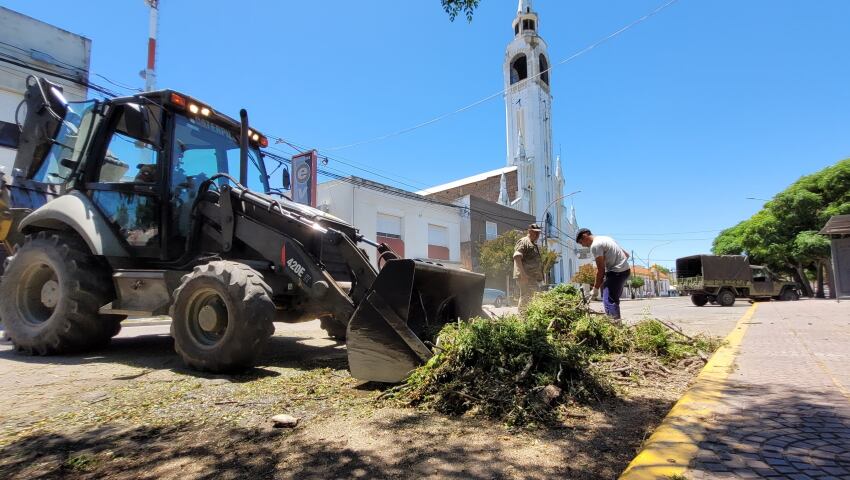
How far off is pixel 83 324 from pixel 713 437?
242 inches

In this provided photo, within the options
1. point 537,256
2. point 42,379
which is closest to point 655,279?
point 537,256

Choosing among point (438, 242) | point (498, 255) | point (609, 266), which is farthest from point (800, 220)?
point (609, 266)

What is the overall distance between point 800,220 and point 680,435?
36860 mm

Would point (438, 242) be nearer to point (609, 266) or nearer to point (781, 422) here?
point (609, 266)

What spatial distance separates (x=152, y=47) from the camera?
48.2 feet

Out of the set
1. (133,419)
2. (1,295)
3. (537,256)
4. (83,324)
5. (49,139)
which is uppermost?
(49,139)

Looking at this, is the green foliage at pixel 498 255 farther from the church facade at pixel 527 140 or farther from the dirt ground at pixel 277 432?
the dirt ground at pixel 277 432

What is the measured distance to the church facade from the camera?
46969mm

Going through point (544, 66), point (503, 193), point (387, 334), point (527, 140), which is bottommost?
point (387, 334)

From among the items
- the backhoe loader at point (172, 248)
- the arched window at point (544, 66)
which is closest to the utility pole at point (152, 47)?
the backhoe loader at point (172, 248)

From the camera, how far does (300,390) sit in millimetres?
3740

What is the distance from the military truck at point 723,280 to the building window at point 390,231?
51.1ft

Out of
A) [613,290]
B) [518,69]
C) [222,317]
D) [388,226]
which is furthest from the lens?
[518,69]

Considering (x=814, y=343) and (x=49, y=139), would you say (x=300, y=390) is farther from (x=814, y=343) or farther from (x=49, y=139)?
(x=814, y=343)
